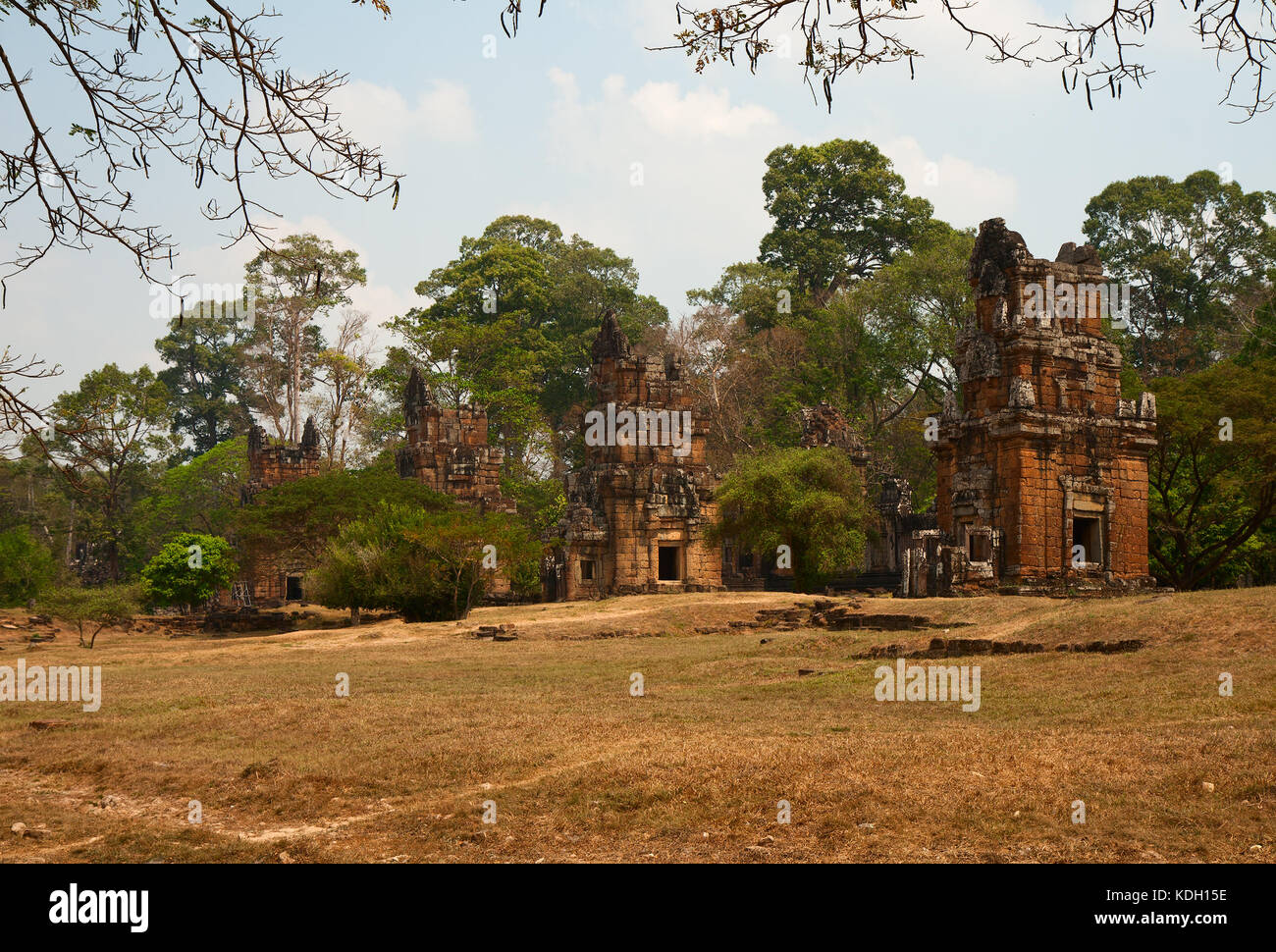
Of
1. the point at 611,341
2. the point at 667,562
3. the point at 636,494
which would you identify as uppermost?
the point at 611,341

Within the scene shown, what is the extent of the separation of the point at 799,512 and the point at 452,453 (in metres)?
14.2

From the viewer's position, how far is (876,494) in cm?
3922

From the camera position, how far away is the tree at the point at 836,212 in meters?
56.2

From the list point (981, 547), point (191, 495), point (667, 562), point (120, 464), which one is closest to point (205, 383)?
point (191, 495)

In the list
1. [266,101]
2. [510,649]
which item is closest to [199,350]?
[510,649]

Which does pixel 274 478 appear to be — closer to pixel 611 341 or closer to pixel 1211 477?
pixel 611 341

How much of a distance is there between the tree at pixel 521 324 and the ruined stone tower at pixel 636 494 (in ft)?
47.7

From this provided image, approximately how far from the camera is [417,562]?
28438mm

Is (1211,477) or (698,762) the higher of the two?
(1211,477)

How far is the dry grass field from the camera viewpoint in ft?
23.7

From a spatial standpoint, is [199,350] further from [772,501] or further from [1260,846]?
[1260,846]

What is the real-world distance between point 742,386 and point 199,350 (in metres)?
35.3

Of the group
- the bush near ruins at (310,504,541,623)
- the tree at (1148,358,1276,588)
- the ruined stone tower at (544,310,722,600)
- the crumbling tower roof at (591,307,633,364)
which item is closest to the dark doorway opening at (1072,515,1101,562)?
the tree at (1148,358,1276,588)

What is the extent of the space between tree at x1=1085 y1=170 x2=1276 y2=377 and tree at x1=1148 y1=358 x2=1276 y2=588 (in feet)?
77.8
